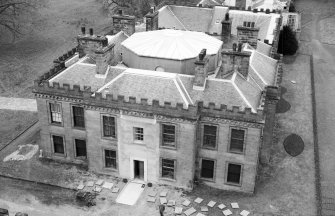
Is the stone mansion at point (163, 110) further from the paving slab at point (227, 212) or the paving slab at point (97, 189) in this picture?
the paving slab at point (227, 212)

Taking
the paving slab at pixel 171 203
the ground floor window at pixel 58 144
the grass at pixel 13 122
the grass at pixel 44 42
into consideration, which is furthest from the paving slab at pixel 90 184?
the grass at pixel 44 42

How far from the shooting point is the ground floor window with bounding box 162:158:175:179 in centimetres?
4144

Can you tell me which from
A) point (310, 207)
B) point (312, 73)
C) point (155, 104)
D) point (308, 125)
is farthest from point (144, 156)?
point (312, 73)

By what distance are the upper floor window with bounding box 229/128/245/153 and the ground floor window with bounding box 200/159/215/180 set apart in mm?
2566

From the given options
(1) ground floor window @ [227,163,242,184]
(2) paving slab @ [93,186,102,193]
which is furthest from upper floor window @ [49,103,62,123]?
(1) ground floor window @ [227,163,242,184]

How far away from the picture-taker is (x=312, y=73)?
69562 millimetres

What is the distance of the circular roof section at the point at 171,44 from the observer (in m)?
43.4

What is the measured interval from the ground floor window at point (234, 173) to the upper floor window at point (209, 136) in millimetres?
2676

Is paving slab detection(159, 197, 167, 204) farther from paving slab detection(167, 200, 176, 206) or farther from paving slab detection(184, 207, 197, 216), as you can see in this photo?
paving slab detection(184, 207, 197, 216)

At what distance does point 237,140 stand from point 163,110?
7.39m

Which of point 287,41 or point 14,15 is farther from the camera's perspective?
point 287,41

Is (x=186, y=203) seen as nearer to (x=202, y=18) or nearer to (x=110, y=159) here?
(x=110, y=159)

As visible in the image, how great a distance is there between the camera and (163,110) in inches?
1527

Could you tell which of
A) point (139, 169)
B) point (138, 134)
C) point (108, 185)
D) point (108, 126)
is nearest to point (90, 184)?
point (108, 185)
